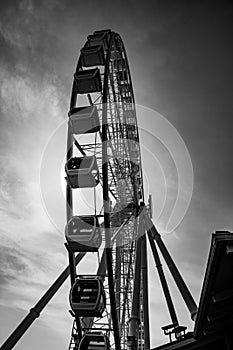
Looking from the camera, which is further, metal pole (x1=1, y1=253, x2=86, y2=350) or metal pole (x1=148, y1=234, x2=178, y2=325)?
metal pole (x1=148, y1=234, x2=178, y2=325)

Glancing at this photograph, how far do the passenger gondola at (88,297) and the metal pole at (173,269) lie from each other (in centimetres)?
372

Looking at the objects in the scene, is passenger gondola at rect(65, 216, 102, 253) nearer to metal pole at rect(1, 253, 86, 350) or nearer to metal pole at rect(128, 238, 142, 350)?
metal pole at rect(1, 253, 86, 350)

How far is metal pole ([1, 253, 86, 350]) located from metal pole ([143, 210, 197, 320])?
10.7ft

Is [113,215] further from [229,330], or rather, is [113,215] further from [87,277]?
[229,330]

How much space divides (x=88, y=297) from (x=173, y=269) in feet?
15.9

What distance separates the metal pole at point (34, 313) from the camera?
8852 mm

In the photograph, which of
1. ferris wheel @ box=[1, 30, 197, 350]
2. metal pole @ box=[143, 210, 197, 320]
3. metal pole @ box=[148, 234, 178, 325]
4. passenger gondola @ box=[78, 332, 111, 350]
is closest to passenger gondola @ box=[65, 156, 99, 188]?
ferris wheel @ box=[1, 30, 197, 350]

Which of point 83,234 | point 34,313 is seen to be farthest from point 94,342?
point 83,234

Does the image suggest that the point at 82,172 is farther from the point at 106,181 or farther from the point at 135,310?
the point at 135,310

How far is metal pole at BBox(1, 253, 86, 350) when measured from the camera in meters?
8.85

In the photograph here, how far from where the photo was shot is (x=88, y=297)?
789 cm

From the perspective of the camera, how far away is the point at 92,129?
9648 mm

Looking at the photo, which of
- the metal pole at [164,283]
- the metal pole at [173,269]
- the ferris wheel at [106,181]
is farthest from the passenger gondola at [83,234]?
the metal pole at [164,283]

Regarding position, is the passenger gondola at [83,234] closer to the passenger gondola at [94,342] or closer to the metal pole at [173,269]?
the passenger gondola at [94,342]
